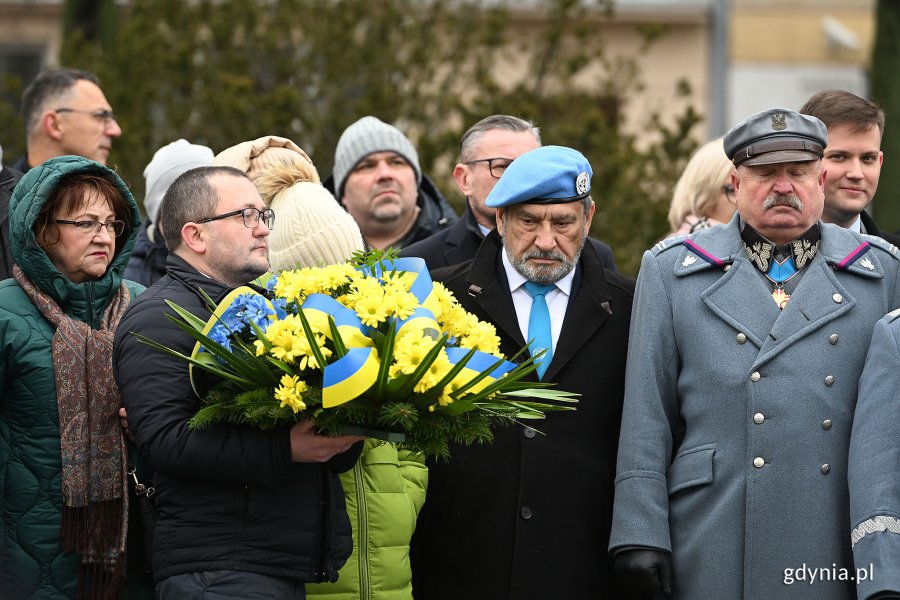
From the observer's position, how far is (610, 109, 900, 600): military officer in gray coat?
15.0 ft

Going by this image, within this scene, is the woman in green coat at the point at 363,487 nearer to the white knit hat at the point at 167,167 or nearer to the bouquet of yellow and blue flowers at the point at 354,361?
the bouquet of yellow and blue flowers at the point at 354,361

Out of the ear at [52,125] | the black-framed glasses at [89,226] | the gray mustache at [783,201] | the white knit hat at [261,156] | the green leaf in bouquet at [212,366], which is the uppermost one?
the ear at [52,125]

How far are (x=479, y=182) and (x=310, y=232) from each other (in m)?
→ 1.87

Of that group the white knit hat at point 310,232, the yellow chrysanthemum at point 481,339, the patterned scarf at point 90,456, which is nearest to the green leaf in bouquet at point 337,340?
the yellow chrysanthemum at point 481,339

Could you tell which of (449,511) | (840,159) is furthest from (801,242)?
(449,511)

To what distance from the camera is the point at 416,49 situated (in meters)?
10.2

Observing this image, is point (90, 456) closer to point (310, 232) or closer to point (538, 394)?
point (310, 232)

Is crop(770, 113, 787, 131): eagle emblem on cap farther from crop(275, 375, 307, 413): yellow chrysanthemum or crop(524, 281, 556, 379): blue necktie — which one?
crop(275, 375, 307, 413): yellow chrysanthemum

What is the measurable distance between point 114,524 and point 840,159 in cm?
313

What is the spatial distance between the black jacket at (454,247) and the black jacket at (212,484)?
6.52ft

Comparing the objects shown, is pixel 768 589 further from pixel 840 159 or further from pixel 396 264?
pixel 840 159

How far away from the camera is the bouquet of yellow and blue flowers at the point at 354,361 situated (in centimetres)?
394

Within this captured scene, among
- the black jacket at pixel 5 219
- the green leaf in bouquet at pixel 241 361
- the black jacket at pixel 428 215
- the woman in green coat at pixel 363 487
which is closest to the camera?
the green leaf in bouquet at pixel 241 361

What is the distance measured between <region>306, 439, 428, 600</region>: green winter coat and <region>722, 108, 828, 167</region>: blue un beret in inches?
58.3
